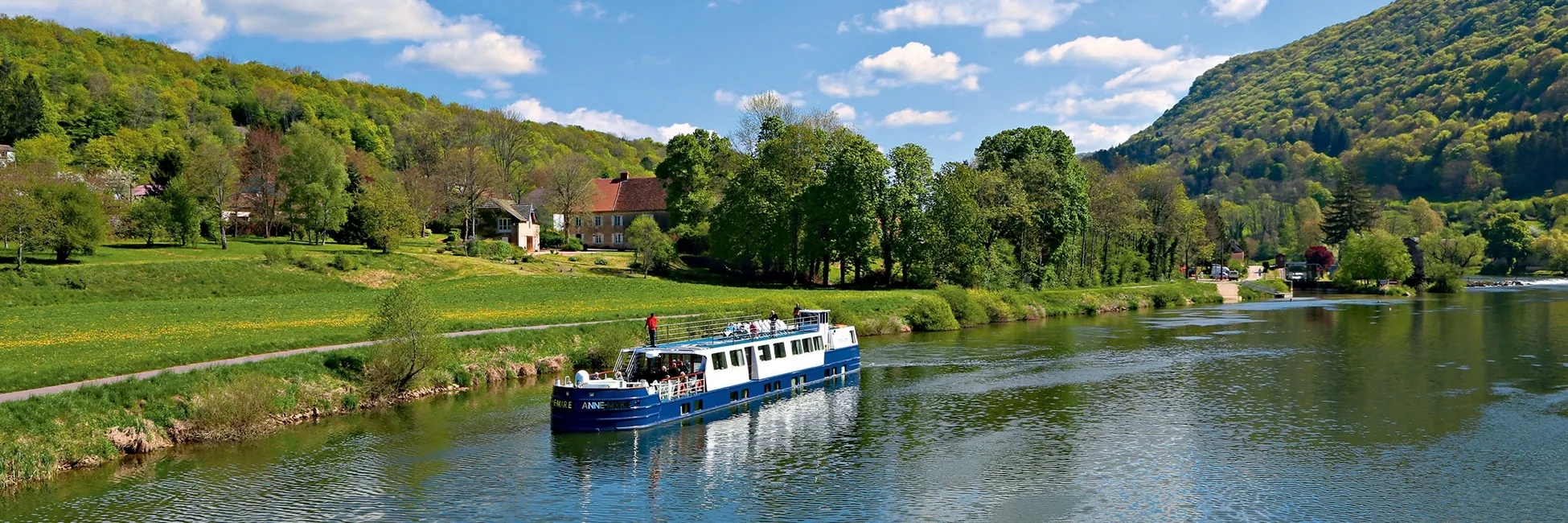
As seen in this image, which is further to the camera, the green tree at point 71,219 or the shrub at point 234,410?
the green tree at point 71,219

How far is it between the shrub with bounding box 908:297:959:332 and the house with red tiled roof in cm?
6208

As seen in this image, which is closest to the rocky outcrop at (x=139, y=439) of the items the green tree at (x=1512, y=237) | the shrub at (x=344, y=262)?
the shrub at (x=344, y=262)

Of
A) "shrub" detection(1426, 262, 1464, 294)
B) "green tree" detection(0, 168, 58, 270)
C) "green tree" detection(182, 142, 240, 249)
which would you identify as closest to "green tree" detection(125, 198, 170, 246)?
"green tree" detection(182, 142, 240, 249)

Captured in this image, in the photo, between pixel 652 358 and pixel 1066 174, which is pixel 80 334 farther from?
pixel 1066 174

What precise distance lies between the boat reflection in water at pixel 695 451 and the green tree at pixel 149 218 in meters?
68.4

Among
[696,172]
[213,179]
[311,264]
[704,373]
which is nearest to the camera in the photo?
[704,373]

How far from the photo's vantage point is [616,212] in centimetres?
13588

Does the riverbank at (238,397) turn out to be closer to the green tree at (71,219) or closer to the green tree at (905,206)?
the green tree at (905,206)

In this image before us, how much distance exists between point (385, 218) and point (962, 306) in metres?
52.2

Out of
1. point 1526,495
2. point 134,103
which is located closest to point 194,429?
point 1526,495

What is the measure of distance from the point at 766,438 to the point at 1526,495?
22.7 m

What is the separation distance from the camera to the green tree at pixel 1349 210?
168 m

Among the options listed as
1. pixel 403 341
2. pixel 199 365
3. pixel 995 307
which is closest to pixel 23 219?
pixel 199 365

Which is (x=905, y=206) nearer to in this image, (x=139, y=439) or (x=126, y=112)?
(x=139, y=439)
